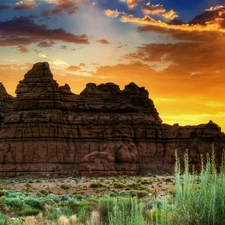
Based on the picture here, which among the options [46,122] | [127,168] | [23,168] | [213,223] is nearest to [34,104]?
[46,122]

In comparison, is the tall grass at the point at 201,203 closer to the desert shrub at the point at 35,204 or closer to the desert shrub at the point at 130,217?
the desert shrub at the point at 130,217

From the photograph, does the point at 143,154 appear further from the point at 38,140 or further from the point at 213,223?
the point at 213,223

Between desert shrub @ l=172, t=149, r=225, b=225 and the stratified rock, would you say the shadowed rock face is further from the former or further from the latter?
desert shrub @ l=172, t=149, r=225, b=225

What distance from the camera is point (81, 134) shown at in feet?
290

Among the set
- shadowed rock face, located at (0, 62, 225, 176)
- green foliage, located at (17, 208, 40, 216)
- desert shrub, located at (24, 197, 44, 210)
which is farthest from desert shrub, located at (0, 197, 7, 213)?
shadowed rock face, located at (0, 62, 225, 176)

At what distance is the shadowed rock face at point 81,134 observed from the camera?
274 ft

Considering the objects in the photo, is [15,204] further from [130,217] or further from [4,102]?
[4,102]

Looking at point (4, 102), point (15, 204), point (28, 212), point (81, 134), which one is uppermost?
point (4, 102)

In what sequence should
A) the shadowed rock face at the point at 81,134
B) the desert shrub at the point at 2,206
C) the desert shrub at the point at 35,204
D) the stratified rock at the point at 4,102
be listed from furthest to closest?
the stratified rock at the point at 4,102, the shadowed rock face at the point at 81,134, the desert shrub at the point at 35,204, the desert shrub at the point at 2,206

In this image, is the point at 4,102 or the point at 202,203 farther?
the point at 4,102

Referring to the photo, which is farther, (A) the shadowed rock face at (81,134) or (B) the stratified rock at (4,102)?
(B) the stratified rock at (4,102)

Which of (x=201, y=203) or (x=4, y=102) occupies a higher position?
(x=4, y=102)

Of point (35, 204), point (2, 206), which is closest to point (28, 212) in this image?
point (2, 206)

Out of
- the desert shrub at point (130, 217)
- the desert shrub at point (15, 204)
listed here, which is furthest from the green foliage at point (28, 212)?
the desert shrub at point (130, 217)
